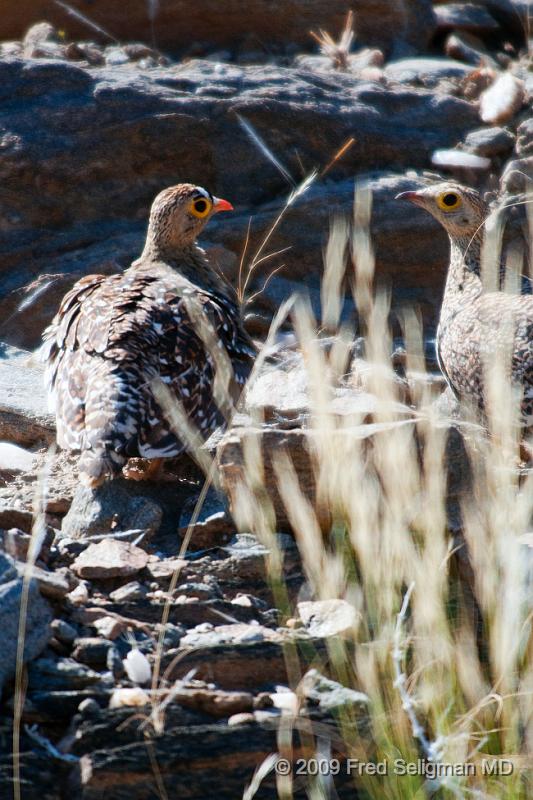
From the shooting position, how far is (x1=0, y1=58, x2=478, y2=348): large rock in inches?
340

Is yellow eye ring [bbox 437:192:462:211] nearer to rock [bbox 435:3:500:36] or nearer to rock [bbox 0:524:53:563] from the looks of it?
rock [bbox 0:524:53:563]

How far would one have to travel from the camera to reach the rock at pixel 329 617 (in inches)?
145

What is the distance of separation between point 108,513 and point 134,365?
901 millimetres

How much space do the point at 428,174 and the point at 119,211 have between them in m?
2.54

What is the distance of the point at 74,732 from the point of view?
3.29 meters

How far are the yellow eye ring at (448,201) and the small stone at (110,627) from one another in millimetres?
4451

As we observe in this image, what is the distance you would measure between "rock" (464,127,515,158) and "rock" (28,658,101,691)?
681 centimetres

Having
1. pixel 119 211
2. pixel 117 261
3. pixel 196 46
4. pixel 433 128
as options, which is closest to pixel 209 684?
pixel 117 261

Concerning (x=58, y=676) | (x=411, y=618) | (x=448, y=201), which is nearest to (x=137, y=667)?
(x=58, y=676)

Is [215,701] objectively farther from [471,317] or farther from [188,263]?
[188,263]

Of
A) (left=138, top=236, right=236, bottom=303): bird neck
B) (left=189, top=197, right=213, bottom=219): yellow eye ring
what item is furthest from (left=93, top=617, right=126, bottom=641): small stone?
(left=189, top=197, right=213, bottom=219): yellow eye ring

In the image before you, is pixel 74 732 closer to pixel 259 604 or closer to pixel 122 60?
pixel 259 604

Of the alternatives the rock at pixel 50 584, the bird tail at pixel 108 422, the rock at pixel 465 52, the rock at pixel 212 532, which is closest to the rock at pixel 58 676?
the rock at pixel 50 584

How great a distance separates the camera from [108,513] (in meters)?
5.04
